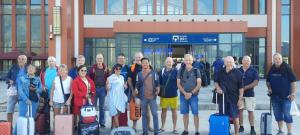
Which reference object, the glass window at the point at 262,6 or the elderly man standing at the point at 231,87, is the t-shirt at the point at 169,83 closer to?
the elderly man standing at the point at 231,87

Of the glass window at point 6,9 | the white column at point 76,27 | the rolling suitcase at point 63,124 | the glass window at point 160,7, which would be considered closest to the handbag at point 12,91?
the rolling suitcase at point 63,124

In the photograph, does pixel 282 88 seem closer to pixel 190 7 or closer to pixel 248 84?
pixel 248 84

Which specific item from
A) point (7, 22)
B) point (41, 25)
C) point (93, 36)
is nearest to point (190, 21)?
point (93, 36)

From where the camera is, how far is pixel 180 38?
3017cm

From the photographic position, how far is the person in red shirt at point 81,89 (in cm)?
870

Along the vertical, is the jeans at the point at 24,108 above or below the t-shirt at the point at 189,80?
below

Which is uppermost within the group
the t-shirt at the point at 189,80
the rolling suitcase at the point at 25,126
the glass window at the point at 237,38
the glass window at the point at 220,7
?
the glass window at the point at 220,7

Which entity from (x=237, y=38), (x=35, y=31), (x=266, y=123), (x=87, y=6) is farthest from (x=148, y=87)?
(x=35, y=31)

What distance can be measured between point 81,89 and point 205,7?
2500cm

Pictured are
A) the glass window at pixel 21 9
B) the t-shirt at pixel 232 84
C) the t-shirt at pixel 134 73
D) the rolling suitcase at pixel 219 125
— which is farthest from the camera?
the glass window at pixel 21 9

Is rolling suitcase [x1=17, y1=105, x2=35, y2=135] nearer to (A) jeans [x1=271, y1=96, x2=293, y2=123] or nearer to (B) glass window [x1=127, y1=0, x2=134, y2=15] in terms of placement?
(A) jeans [x1=271, y1=96, x2=293, y2=123]

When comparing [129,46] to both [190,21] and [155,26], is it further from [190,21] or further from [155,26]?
[190,21]

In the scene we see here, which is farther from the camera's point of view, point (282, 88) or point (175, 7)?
point (175, 7)

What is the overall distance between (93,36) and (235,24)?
10.7 metres
